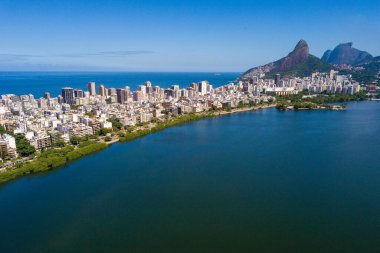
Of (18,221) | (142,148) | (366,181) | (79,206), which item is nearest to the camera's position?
(18,221)

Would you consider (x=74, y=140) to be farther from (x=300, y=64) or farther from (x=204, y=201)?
(x=300, y=64)

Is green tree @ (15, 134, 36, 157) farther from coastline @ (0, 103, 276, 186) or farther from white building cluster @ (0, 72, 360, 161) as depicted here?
coastline @ (0, 103, 276, 186)

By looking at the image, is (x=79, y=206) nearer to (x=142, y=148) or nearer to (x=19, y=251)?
(x=19, y=251)

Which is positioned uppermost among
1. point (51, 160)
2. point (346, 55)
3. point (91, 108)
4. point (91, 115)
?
point (346, 55)

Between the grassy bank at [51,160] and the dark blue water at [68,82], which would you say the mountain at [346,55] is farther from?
the grassy bank at [51,160]

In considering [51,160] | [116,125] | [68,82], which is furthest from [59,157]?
[68,82]

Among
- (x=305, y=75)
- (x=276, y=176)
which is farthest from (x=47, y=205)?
(x=305, y=75)
